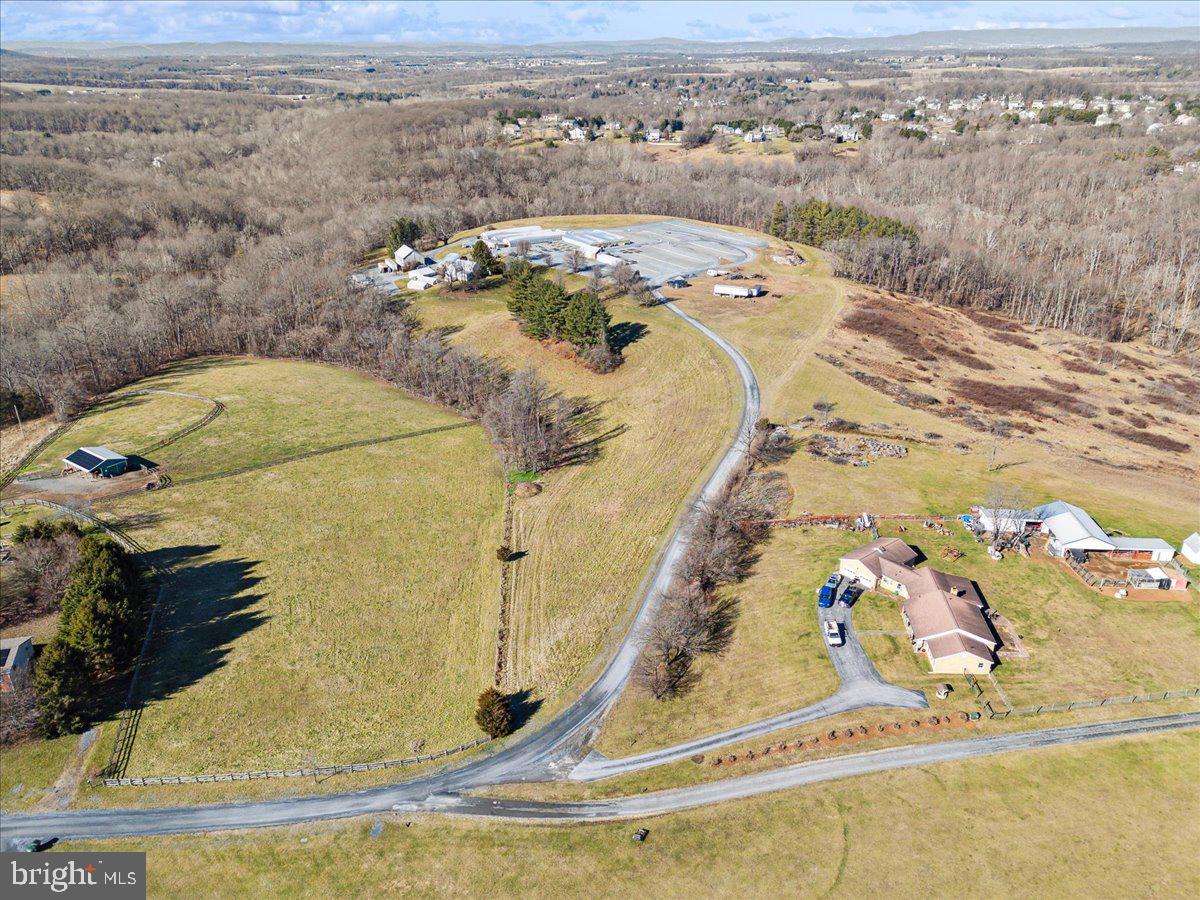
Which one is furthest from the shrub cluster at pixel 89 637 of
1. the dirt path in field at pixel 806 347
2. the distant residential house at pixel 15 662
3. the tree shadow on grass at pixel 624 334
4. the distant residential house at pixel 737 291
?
the distant residential house at pixel 737 291

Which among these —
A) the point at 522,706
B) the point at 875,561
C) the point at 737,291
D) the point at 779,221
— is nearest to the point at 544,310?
the point at 737,291

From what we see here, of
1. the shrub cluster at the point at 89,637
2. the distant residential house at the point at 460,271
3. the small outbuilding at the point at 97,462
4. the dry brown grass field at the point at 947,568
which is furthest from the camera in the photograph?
the distant residential house at the point at 460,271

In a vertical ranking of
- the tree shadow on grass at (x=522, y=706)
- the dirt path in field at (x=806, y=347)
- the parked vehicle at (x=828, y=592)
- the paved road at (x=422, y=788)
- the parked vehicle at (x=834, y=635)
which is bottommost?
the tree shadow on grass at (x=522, y=706)

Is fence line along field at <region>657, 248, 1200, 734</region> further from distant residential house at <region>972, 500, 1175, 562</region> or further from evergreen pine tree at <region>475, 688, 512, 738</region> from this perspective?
evergreen pine tree at <region>475, 688, 512, 738</region>

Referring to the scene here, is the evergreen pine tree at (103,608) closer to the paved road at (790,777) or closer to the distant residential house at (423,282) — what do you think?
the paved road at (790,777)

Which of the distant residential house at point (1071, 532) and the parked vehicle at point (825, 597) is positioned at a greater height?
the distant residential house at point (1071, 532)

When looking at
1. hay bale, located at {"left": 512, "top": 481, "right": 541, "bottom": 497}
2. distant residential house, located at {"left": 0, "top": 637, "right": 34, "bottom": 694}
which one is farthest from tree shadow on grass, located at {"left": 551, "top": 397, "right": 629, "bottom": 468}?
distant residential house, located at {"left": 0, "top": 637, "right": 34, "bottom": 694}

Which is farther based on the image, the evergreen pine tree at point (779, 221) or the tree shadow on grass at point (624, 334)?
the evergreen pine tree at point (779, 221)
